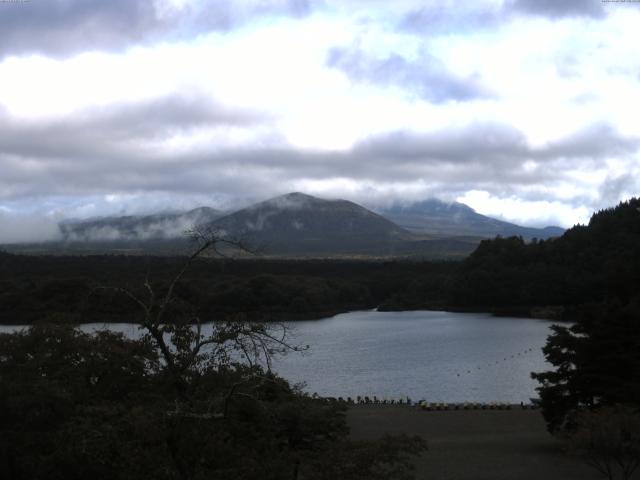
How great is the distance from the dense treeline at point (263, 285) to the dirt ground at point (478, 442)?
2782 centimetres

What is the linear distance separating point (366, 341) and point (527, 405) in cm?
2482

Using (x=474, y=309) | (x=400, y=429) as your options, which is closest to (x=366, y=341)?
(x=400, y=429)

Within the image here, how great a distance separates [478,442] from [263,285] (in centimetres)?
5643

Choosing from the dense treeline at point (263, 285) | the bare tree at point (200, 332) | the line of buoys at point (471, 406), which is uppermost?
the bare tree at point (200, 332)

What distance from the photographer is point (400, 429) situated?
949 inches

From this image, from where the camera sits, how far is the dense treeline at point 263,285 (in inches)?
2483

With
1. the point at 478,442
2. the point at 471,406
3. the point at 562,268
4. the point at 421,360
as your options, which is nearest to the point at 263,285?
the point at 562,268

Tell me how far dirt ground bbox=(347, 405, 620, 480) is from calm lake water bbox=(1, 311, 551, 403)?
487 cm

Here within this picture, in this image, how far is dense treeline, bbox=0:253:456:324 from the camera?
63.1 m

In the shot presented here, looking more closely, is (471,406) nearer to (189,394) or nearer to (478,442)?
(478,442)

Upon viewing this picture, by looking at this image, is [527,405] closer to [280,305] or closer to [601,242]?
[280,305]

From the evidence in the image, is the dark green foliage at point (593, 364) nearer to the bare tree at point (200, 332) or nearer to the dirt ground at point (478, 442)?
the dirt ground at point (478, 442)

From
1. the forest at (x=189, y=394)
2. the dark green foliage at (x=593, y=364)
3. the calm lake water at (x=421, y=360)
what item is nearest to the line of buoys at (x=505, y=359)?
the calm lake water at (x=421, y=360)

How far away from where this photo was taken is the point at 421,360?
146ft
